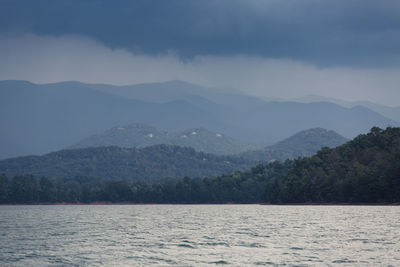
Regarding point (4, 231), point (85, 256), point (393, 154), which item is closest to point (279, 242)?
point (85, 256)

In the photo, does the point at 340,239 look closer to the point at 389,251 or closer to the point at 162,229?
the point at 389,251

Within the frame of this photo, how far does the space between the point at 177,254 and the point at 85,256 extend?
900 cm

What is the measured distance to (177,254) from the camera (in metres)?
57.4

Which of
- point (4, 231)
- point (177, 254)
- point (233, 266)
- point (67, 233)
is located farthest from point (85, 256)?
point (4, 231)

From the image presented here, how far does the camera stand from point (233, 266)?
163 ft

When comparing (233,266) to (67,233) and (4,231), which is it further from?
(4,231)

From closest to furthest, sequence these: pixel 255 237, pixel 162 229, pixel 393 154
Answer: pixel 255 237 → pixel 162 229 → pixel 393 154

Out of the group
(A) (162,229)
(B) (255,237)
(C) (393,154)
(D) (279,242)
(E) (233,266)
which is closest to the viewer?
(E) (233,266)

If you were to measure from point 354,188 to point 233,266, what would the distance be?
144254mm

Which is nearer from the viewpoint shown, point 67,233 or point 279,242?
point 279,242

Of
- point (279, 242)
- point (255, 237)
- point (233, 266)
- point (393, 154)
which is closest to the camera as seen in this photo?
point (233, 266)

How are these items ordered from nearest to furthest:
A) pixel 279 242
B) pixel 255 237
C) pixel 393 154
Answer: pixel 279 242 < pixel 255 237 < pixel 393 154

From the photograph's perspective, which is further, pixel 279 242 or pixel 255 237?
pixel 255 237

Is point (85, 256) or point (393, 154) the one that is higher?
point (393, 154)
